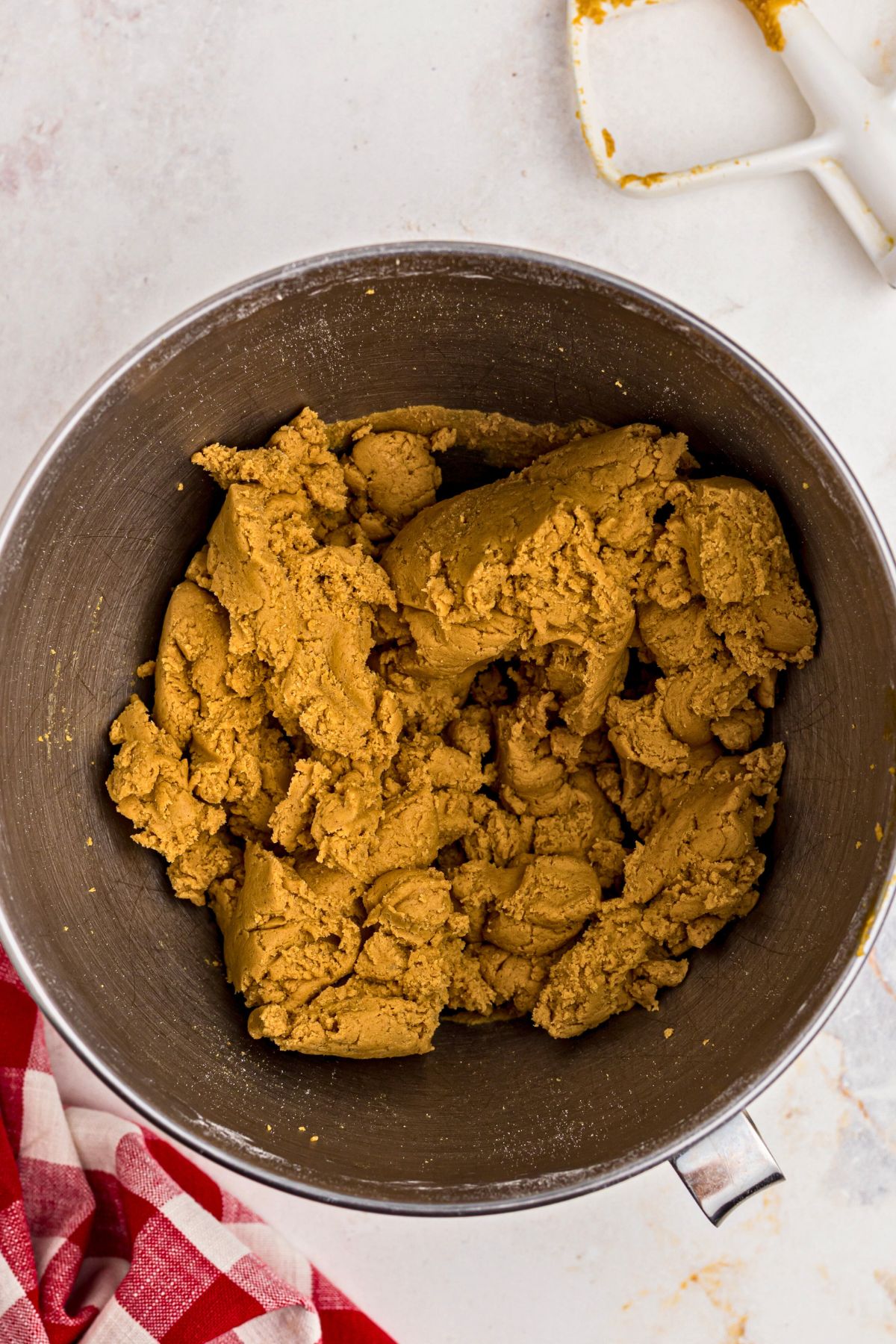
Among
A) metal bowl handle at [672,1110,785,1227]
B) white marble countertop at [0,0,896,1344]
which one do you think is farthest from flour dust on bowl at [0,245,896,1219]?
white marble countertop at [0,0,896,1344]

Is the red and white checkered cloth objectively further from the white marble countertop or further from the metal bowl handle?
the white marble countertop

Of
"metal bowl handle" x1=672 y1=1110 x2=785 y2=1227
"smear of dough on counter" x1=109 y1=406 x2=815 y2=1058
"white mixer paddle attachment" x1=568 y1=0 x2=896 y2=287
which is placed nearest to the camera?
"metal bowl handle" x1=672 y1=1110 x2=785 y2=1227

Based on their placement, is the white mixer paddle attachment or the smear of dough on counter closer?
the smear of dough on counter

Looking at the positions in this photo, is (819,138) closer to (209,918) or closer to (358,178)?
(358,178)

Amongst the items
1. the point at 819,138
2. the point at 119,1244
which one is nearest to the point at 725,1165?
the point at 119,1244

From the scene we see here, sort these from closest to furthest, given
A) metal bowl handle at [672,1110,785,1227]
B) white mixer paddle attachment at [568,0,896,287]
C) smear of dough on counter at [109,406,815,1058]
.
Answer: metal bowl handle at [672,1110,785,1227] → smear of dough on counter at [109,406,815,1058] → white mixer paddle attachment at [568,0,896,287]

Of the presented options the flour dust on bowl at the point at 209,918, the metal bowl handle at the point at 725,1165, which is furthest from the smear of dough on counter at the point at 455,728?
the metal bowl handle at the point at 725,1165

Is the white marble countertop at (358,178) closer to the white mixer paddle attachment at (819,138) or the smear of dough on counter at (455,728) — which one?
the white mixer paddle attachment at (819,138)
